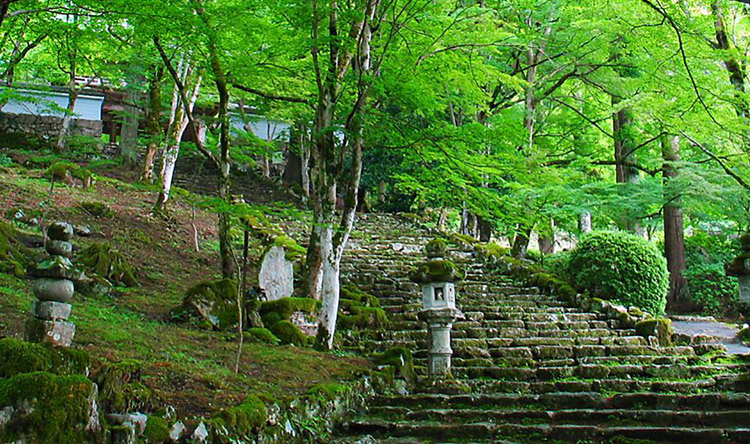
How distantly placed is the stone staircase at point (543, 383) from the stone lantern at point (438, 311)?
35 centimetres

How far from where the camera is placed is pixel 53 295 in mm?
4293

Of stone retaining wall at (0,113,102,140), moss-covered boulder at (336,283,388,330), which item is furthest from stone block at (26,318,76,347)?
stone retaining wall at (0,113,102,140)

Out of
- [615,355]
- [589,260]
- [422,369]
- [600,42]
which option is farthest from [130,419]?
[600,42]

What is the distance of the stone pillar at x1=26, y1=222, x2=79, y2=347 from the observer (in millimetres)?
4195

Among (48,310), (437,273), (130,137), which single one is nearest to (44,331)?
(48,310)

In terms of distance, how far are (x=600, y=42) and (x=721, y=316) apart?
310 inches

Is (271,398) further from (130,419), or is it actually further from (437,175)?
(437,175)

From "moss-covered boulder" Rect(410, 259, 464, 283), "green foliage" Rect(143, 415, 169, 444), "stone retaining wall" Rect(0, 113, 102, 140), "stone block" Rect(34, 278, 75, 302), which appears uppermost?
"stone retaining wall" Rect(0, 113, 102, 140)

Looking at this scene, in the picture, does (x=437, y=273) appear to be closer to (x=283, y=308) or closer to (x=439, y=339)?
(x=439, y=339)

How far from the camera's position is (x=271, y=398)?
529 cm

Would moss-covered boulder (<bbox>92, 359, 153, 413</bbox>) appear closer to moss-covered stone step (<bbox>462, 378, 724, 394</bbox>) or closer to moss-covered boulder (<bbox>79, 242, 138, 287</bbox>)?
moss-covered stone step (<bbox>462, 378, 724, 394</bbox>)

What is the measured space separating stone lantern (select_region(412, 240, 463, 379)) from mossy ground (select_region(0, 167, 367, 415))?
102 cm

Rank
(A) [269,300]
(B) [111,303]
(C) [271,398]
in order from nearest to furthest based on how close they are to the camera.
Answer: (C) [271,398], (B) [111,303], (A) [269,300]

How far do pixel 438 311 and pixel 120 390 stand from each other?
4.94 m
